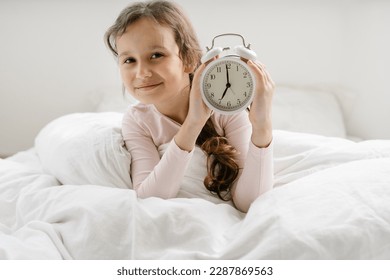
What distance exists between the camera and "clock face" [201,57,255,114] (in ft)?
3.17

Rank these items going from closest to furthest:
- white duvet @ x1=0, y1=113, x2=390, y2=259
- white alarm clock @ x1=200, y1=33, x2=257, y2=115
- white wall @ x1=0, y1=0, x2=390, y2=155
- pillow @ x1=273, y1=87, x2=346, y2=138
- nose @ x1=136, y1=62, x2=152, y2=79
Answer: white duvet @ x1=0, y1=113, x2=390, y2=259
white alarm clock @ x1=200, y1=33, x2=257, y2=115
nose @ x1=136, y1=62, x2=152, y2=79
pillow @ x1=273, y1=87, x2=346, y2=138
white wall @ x1=0, y1=0, x2=390, y2=155

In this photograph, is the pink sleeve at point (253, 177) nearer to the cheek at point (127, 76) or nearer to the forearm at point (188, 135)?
the forearm at point (188, 135)

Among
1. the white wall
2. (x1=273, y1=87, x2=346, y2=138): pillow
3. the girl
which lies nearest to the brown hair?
the girl

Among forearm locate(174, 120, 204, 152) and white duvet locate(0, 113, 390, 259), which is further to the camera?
forearm locate(174, 120, 204, 152)

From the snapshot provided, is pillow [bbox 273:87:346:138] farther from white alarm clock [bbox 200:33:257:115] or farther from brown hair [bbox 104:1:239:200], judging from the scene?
white alarm clock [bbox 200:33:257:115]

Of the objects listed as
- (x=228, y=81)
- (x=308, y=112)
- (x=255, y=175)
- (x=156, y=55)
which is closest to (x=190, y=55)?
(x=156, y=55)

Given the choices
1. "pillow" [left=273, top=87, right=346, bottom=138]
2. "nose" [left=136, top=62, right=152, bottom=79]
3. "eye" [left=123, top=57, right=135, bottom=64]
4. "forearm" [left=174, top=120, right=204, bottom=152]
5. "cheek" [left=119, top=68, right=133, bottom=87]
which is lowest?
"pillow" [left=273, top=87, right=346, bottom=138]

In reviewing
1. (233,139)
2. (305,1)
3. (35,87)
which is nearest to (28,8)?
(35,87)

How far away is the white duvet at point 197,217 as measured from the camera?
0.81 meters

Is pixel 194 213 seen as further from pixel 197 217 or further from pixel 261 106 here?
pixel 261 106

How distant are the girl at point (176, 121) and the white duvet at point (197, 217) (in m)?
0.05

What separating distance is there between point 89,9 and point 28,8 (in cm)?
26

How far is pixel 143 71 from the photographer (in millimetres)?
1065

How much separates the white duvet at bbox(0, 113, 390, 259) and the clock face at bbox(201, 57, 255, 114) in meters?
0.20
